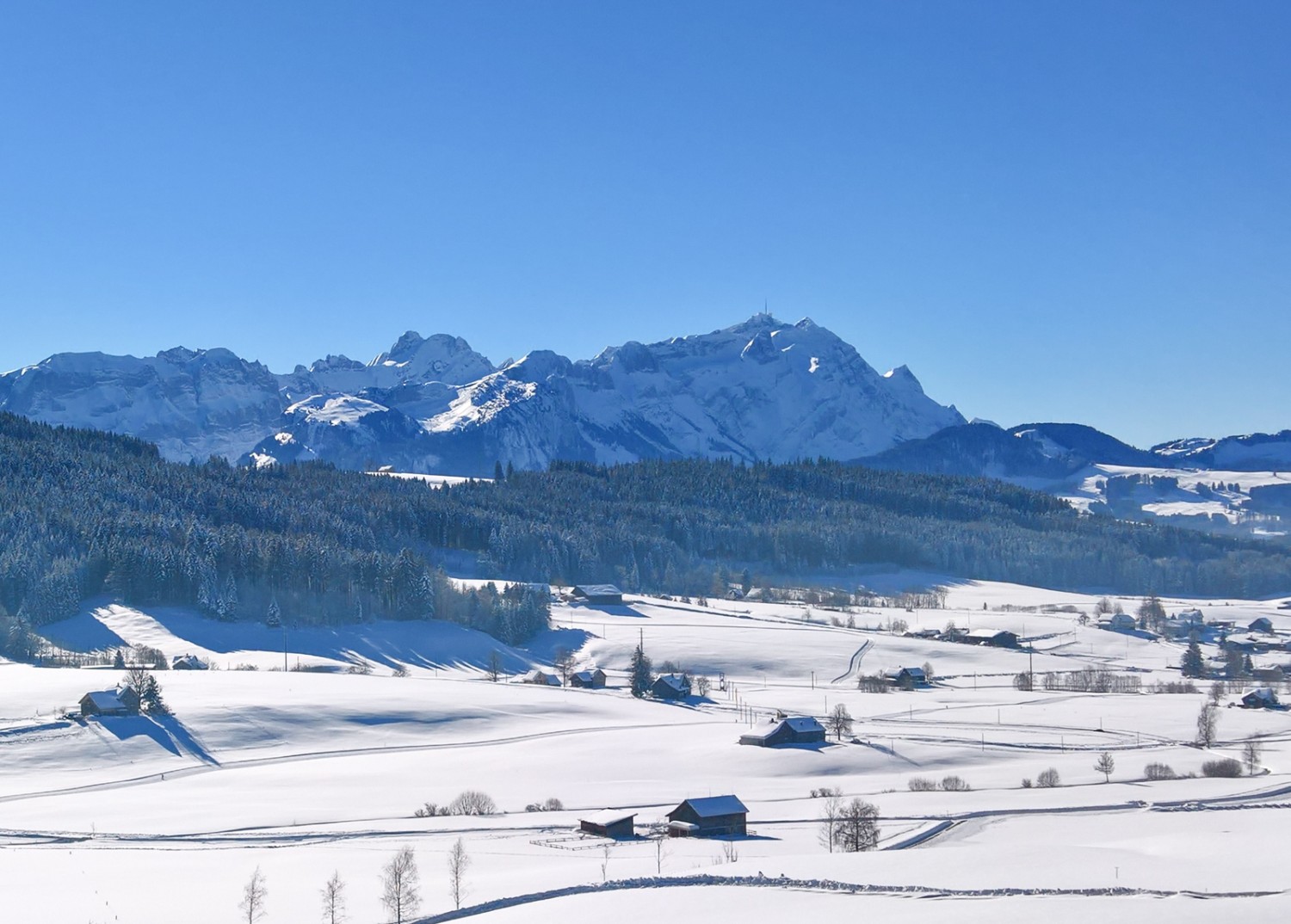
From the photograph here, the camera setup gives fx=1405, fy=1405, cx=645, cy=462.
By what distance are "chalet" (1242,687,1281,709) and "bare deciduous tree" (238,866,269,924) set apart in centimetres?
8413

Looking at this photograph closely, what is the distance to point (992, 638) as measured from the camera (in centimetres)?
14925

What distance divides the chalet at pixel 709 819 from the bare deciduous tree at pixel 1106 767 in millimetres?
24254

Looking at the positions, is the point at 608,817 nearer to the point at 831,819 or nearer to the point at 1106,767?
the point at 831,819

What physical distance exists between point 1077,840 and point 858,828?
9.03 meters

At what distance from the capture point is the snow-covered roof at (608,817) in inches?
2356

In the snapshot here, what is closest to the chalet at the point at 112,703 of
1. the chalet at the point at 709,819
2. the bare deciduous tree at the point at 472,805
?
the bare deciduous tree at the point at 472,805

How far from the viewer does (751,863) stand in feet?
171

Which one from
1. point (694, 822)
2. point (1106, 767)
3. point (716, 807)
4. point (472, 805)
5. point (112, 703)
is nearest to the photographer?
point (694, 822)

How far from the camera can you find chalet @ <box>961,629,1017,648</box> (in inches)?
5842

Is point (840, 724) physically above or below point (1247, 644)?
below

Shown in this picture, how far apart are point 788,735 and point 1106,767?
1851cm

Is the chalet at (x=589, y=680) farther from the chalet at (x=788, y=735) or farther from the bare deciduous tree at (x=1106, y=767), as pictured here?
the bare deciduous tree at (x=1106, y=767)

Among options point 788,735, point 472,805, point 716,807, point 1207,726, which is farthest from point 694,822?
point 1207,726

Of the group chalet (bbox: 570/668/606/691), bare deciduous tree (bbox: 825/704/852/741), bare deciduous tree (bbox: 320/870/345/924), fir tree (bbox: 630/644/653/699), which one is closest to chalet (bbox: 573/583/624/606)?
chalet (bbox: 570/668/606/691)
